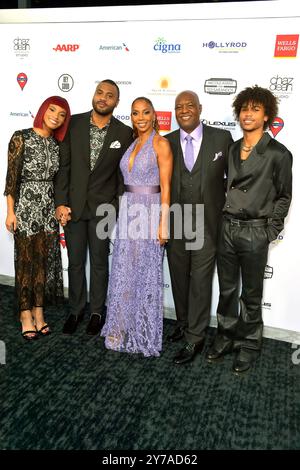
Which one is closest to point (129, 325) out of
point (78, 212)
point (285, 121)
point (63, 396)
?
point (63, 396)

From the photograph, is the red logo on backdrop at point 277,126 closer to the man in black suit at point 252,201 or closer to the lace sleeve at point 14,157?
the man in black suit at point 252,201

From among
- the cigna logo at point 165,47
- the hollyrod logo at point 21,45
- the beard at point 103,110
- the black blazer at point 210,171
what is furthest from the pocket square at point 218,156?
the hollyrod logo at point 21,45

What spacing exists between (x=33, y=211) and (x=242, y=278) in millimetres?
1514

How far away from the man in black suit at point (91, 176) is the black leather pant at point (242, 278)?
35.3 inches

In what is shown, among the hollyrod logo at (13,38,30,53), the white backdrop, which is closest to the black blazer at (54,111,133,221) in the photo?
the white backdrop

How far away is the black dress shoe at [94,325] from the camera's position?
A: 3236 mm

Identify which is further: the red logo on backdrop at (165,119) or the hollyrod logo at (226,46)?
the red logo on backdrop at (165,119)

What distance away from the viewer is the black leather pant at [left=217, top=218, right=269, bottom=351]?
2.65 metres

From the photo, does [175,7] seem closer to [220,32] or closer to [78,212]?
[220,32]

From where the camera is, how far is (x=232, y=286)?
9.43 feet

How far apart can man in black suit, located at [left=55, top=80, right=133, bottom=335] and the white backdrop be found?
19.4 inches
